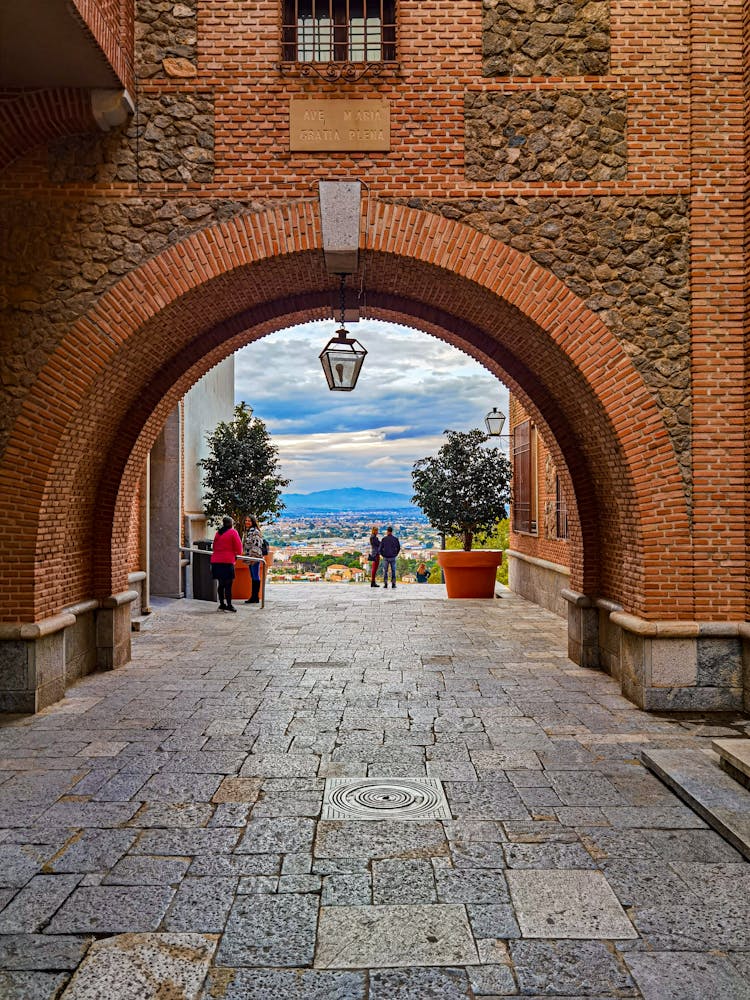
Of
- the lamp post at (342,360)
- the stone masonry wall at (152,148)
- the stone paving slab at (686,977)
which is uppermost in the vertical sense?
the stone masonry wall at (152,148)

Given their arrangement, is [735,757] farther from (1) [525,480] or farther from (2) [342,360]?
(1) [525,480]

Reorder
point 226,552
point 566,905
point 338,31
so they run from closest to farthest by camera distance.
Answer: point 566,905
point 338,31
point 226,552

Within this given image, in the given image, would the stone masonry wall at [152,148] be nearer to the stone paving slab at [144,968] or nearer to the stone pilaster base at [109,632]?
the stone pilaster base at [109,632]

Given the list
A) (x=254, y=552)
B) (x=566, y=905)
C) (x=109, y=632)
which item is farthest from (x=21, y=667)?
(x=254, y=552)

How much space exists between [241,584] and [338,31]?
993 cm

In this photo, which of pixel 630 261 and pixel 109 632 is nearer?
pixel 630 261

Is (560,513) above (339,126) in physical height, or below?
below

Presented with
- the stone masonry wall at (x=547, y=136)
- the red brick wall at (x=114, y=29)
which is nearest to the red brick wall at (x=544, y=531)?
the stone masonry wall at (x=547, y=136)

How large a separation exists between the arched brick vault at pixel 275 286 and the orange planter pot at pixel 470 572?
680 centimetres

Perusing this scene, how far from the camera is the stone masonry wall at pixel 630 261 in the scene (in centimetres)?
662

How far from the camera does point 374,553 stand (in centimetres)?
1795

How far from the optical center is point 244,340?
394 inches

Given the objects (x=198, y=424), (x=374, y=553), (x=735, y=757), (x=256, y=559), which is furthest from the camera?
(x=374, y=553)

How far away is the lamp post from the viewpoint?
7.91 meters
